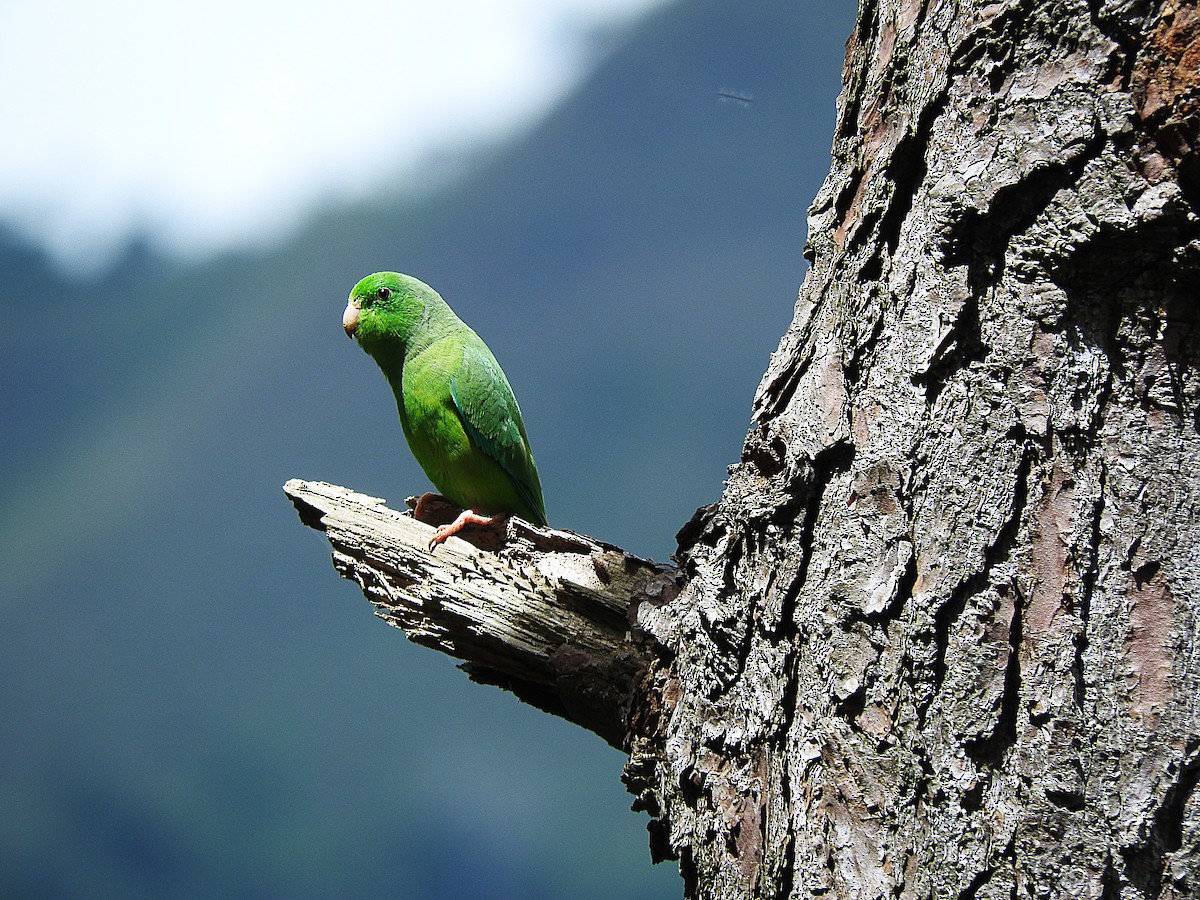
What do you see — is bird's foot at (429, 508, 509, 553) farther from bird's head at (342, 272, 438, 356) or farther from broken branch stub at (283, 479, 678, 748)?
bird's head at (342, 272, 438, 356)

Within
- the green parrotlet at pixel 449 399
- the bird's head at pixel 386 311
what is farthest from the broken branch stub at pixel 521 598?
the bird's head at pixel 386 311

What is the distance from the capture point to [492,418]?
288 centimetres

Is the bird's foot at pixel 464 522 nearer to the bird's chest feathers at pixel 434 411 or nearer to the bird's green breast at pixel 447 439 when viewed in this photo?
the bird's green breast at pixel 447 439

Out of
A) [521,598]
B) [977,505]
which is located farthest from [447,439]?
[977,505]

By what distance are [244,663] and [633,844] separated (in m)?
2.34

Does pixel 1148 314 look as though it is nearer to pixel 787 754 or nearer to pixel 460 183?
pixel 787 754

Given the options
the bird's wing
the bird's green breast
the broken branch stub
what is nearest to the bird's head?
the bird's green breast

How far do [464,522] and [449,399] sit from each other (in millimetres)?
528

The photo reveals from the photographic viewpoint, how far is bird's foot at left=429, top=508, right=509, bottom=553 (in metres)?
2.09

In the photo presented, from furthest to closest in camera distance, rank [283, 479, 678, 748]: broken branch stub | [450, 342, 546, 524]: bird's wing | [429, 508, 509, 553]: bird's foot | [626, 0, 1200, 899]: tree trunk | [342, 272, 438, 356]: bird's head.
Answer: [342, 272, 438, 356]: bird's head
[450, 342, 546, 524]: bird's wing
[429, 508, 509, 553]: bird's foot
[283, 479, 678, 748]: broken branch stub
[626, 0, 1200, 899]: tree trunk

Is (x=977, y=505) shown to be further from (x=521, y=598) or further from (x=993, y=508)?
(x=521, y=598)

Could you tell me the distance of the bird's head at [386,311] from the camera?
120 inches

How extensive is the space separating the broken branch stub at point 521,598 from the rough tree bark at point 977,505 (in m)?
0.32

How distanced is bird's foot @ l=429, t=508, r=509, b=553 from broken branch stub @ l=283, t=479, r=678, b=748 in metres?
0.03
